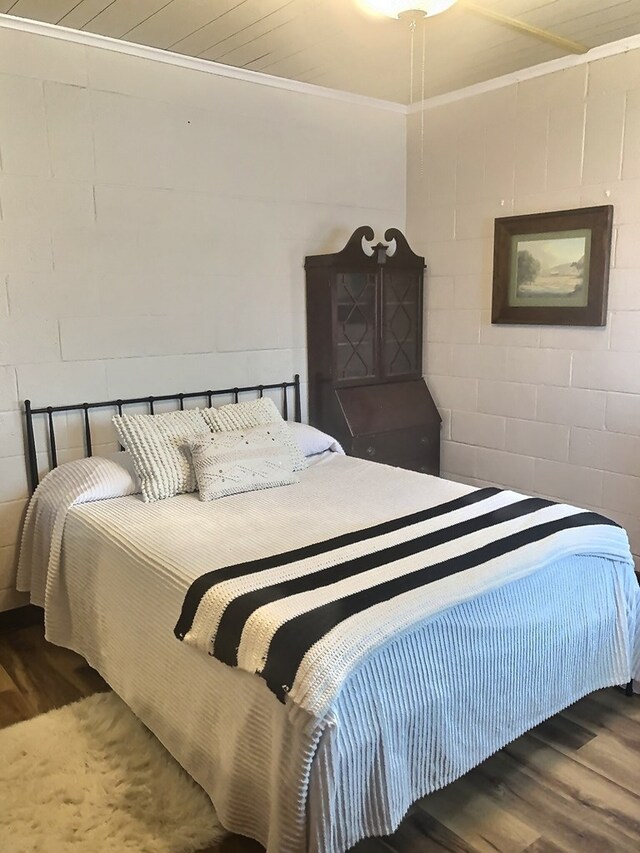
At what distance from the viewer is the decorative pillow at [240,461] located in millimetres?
2723

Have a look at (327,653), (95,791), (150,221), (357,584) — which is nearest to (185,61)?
(150,221)

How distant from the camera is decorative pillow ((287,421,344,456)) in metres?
3.27

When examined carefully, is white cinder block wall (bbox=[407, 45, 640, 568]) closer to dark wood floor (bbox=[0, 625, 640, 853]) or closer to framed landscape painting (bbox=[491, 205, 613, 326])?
framed landscape painting (bbox=[491, 205, 613, 326])

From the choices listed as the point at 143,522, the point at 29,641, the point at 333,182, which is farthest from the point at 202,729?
the point at 333,182

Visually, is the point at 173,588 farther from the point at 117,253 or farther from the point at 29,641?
the point at 117,253

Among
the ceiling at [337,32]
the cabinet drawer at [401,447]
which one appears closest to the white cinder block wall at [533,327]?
the cabinet drawer at [401,447]

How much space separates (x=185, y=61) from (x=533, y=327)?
2113 millimetres

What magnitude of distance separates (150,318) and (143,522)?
1162 mm

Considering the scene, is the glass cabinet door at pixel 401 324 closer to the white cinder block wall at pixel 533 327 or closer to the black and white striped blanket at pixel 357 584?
the white cinder block wall at pixel 533 327

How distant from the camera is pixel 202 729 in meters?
1.87

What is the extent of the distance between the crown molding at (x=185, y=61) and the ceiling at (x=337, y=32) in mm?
43

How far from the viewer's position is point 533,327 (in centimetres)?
353

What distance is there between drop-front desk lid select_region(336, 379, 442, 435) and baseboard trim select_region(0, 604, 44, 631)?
1.72 m

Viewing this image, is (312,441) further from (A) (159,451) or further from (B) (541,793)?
(B) (541,793)
